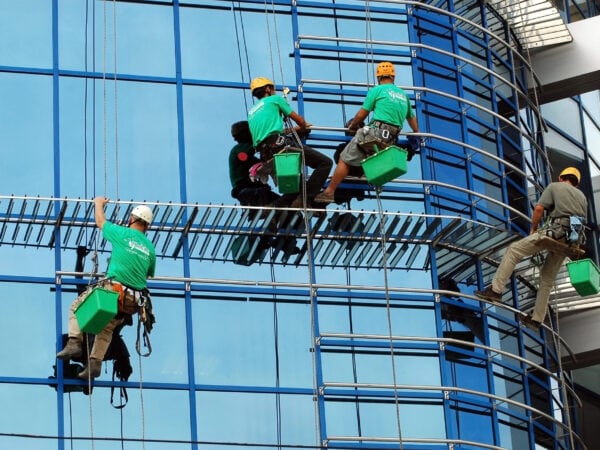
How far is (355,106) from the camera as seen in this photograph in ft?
87.6

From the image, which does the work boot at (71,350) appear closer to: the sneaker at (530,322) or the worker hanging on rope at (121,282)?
the worker hanging on rope at (121,282)

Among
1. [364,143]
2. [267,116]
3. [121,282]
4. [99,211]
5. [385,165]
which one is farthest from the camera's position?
[364,143]

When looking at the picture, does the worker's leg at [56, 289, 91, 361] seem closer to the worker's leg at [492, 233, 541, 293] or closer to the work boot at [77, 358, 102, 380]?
the work boot at [77, 358, 102, 380]

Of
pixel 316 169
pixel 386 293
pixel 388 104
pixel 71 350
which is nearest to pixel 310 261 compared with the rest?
pixel 386 293

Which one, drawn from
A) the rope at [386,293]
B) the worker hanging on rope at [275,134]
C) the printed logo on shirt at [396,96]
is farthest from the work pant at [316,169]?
the printed logo on shirt at [396,96]

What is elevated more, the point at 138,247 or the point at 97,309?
the point at 138,247

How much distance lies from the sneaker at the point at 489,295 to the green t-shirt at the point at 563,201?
1269mm

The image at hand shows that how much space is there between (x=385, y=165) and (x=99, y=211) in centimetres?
351

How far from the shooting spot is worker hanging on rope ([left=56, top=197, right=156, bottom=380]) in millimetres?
23359

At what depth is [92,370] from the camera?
23.7 m

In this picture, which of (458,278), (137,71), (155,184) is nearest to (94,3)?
(137,71)

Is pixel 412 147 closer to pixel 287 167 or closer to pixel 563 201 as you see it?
pixel 563 201

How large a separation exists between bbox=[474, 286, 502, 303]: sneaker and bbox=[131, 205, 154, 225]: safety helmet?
185 inches

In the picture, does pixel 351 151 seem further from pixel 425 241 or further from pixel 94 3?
pixel 94 3
